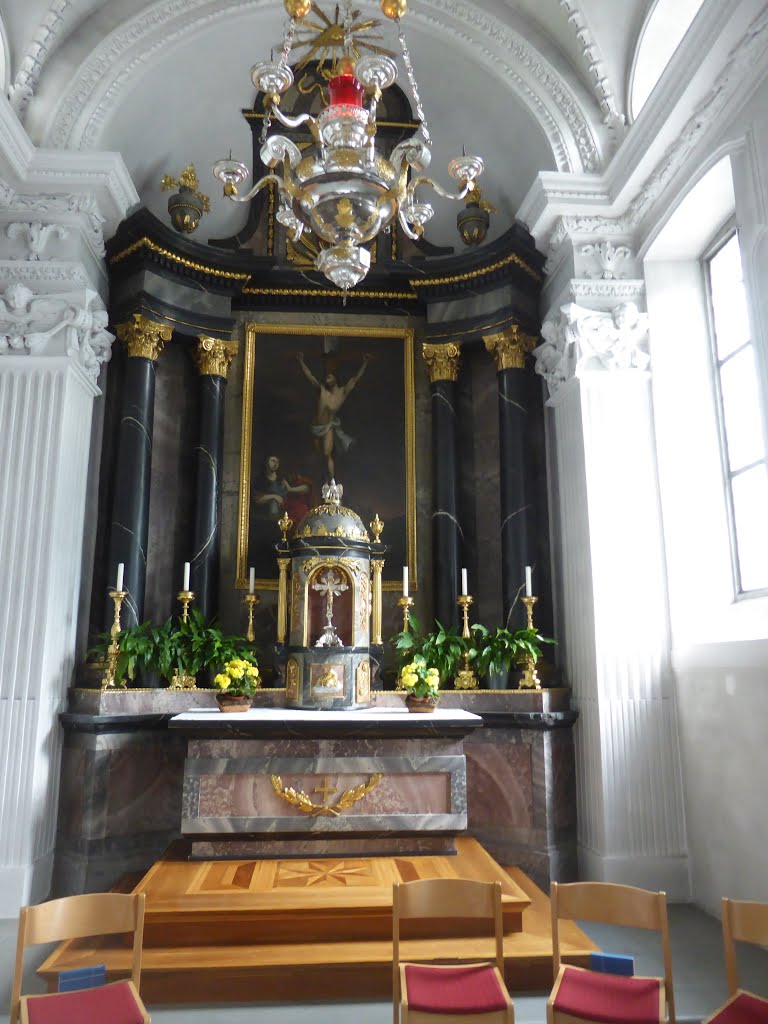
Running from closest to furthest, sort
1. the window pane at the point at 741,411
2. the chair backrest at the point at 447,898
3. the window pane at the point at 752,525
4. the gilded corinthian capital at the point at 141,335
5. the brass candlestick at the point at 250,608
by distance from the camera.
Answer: the chair backrest at the point at 447,898
the window pane at the point at 752,525
the window pane at the point at 741,411
the brass candlestick at the point at 250,608
the gilded corinthian capital at the point at 141,335

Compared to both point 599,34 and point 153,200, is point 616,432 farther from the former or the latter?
point 153,200

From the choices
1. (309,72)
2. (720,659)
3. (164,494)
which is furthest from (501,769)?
(309,72)

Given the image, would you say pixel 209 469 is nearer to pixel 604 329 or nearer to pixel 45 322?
pixel 45 322

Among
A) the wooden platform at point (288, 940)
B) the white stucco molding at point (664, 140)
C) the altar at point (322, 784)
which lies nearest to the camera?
the wooden platform at point (288, 940)

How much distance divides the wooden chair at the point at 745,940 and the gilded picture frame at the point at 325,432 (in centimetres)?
533

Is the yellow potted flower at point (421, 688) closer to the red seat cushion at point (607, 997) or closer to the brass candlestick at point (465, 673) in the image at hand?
the brass candlestick at point (465, 673)

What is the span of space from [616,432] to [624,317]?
42.0 inches

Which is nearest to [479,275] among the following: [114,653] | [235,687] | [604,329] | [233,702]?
[604,329]

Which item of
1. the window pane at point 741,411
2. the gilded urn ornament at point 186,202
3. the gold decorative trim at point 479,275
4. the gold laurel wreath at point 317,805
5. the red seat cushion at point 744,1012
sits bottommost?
the red seat cushion at point 744,1012

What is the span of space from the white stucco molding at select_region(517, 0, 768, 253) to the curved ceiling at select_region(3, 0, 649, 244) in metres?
0.38

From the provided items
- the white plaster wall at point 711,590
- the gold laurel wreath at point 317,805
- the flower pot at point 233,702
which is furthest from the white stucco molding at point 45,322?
the white plaster wall at point 711,590

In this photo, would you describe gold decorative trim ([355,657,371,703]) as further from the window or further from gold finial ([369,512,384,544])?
the window

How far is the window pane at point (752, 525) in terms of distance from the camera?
641 cm

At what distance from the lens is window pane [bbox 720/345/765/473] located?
6.55m
